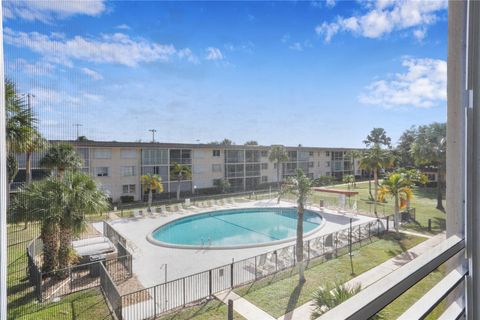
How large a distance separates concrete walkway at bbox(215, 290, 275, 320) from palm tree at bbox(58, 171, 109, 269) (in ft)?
2.94

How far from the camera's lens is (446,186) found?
6.02ft

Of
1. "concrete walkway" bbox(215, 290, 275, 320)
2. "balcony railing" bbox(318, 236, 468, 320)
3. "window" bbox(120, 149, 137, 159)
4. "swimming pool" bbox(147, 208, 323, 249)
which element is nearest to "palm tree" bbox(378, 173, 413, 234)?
"swimming pool" bbox(147, 208, 323, 249)

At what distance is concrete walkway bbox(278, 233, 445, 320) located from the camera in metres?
1.39

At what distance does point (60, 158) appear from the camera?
942mm

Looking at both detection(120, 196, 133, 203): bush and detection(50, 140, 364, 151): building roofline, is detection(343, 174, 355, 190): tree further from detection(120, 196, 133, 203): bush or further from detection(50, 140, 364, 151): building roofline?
detection(120, 196, 133, 203): bush

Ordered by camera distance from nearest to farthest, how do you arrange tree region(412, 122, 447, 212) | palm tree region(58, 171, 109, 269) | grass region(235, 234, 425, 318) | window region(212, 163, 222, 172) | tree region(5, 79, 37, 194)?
1. tree region(5, 79, 37, 194)
2. palm tree region(58, 171, 109, 269)
3. grass region(235, 234, 425, 318)
4. tree region(412, 122, 447, 212)
5. window region(212, 163, 222, 172)

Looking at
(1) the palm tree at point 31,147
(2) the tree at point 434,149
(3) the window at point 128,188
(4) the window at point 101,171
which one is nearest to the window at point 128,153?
(4) the window at point 101,171

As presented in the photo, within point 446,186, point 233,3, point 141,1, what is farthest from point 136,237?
point 446,186

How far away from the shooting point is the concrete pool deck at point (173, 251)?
1796mm

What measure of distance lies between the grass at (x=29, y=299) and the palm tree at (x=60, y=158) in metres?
0.21

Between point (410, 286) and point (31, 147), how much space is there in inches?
55.2

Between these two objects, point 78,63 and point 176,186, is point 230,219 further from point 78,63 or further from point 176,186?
point 78,63

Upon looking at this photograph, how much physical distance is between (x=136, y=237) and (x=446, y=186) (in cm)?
212

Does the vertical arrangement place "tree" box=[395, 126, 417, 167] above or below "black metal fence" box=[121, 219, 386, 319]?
above
